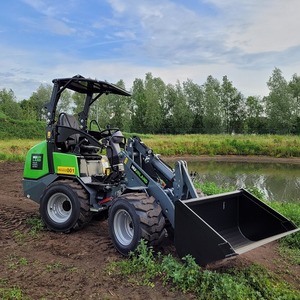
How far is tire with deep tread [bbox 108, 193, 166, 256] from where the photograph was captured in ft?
14.9

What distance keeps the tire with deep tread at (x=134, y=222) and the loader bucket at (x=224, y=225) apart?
14.5 inches

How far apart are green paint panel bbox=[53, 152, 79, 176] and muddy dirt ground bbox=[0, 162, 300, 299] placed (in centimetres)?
98

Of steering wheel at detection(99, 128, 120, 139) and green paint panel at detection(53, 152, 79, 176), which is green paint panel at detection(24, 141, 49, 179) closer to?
green paint panel at detection(53, 152, 79, 176)

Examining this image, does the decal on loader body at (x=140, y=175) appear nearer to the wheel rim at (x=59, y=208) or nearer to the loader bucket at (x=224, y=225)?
the loader bucket at (x=224, y=225)

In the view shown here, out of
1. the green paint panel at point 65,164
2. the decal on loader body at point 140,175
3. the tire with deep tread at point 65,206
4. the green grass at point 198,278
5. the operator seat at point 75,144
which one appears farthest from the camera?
the operator seat at point 75,144

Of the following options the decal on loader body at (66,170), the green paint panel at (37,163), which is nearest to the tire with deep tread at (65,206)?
the decal on loader body at (66,170)

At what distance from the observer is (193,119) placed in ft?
187

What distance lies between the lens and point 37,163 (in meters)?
6.32

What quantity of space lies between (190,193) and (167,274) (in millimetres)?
1166

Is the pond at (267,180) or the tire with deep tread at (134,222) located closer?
the tire with deep tread at (134,222)

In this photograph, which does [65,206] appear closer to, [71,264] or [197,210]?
[71,264]

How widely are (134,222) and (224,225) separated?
131 centimetres

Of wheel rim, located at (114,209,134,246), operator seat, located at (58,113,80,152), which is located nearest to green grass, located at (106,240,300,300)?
wheel rim, located at (114,209,134,246)

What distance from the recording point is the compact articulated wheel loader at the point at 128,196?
4.30m
